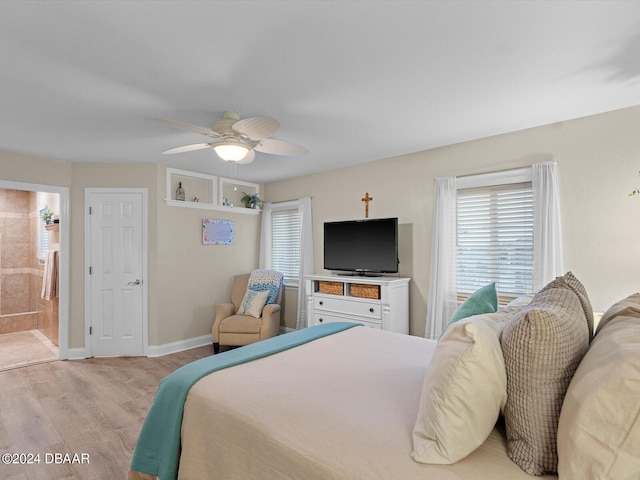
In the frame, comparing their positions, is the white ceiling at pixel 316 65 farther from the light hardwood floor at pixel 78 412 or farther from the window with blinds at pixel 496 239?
the light hardwood floor at pixel 78 412

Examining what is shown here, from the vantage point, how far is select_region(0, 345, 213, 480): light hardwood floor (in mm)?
2230

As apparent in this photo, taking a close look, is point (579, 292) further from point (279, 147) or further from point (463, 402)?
point (279, 147)

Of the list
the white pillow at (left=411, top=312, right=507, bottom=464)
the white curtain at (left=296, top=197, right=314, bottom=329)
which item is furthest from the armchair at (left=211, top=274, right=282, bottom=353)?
the white pillow at (left=411, top=312, right=507, bottom=464)

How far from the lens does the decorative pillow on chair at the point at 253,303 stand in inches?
181

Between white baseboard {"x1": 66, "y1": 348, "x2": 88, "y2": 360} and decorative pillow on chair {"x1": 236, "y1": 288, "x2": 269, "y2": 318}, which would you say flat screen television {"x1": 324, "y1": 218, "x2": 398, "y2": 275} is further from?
white baseboard {"x1": 66, "y1": 348, "x2": 88, "y2": 360}

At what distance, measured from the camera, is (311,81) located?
230 centimetres

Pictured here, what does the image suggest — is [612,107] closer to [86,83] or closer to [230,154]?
[230,154]

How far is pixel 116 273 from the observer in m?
4.46

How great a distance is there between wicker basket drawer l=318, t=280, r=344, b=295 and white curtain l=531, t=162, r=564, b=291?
196 cm

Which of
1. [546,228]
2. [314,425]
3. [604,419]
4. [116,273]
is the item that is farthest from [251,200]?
[604,419]

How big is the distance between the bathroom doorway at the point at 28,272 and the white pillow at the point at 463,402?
5.22m

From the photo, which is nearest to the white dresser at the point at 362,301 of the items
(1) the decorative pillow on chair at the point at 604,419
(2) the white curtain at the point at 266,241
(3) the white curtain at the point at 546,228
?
(3) the white curtain at the point at 546,228

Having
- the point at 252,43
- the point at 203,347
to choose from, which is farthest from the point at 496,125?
the point at 203,347

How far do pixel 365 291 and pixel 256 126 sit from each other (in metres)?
2.26
